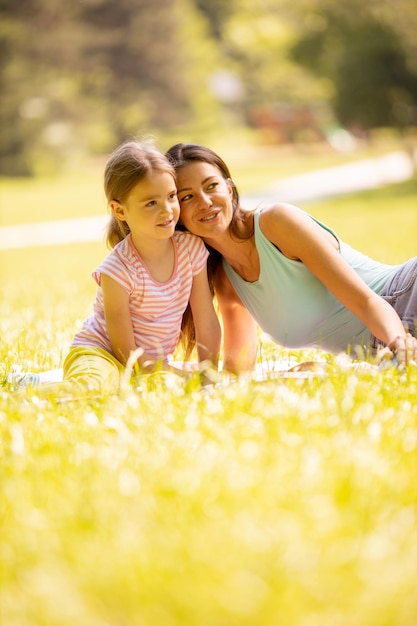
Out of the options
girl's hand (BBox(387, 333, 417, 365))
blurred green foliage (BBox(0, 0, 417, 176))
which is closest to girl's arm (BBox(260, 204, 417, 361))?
girl's hand (BBox(387, 333, 417, 365))

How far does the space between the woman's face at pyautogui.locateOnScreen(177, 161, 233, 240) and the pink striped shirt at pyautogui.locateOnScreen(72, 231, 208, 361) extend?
146mm

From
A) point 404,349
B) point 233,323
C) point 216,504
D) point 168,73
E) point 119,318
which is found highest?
point 168,73

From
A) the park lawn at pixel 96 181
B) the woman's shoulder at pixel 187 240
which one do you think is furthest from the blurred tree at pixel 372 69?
the woman's shoulder at pixel 187 240

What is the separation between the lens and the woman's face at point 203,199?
4.00 meters

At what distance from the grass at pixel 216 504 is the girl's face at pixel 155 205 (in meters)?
0.80

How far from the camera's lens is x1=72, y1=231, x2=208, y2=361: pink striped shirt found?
13.0 ft

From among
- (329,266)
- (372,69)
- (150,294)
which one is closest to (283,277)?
(329,266)

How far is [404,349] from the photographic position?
3.62 meters

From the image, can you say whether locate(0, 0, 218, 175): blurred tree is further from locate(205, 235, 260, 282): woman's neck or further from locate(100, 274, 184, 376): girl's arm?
locate(100, 274, 184, 376): girl's arm

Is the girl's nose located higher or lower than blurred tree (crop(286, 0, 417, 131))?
lower

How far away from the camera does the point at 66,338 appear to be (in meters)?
5.41

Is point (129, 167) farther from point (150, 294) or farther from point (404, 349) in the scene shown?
point (404, 349)

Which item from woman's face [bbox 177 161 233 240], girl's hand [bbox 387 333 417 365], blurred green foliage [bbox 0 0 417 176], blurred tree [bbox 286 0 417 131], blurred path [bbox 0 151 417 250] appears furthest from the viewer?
blurred green foliage [bbox 0 0 417 176]

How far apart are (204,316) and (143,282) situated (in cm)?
37
